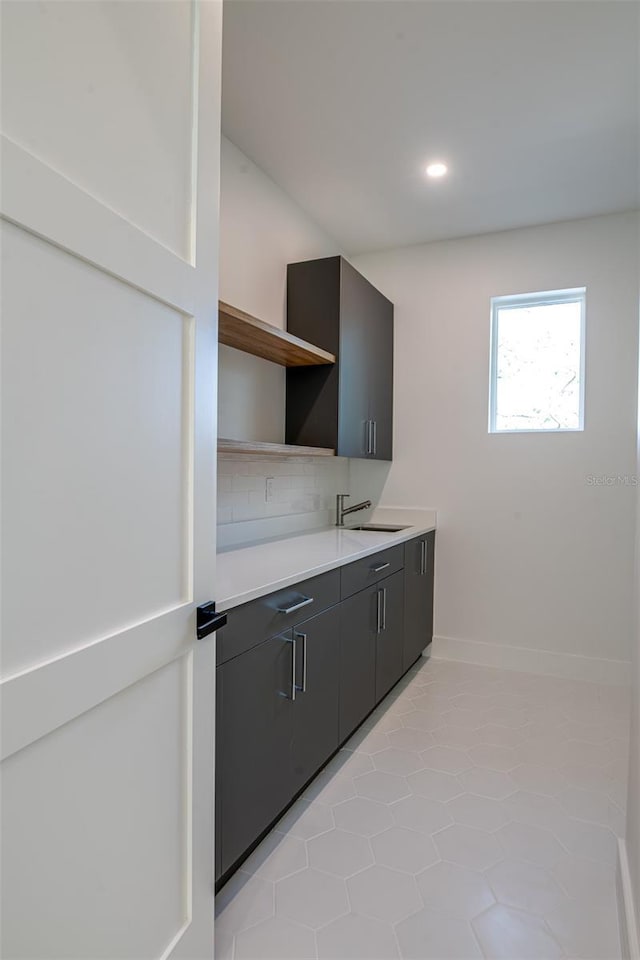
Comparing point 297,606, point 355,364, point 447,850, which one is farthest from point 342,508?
point 447,850

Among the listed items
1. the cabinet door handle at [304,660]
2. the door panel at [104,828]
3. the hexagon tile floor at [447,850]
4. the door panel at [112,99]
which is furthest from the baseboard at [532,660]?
the door panel at [112,99]

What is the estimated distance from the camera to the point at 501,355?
3615 mm

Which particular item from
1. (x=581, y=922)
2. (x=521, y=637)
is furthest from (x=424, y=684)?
(x=581, y=922)

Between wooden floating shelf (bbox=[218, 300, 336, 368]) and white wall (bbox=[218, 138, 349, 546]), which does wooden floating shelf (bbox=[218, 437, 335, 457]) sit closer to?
white wall (bbox=[218, 138, 349, 546])

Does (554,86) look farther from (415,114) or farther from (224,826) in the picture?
(224,826)

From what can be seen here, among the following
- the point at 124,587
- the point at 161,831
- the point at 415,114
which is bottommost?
the point at 161,831

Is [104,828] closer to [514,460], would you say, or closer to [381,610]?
[381,610]

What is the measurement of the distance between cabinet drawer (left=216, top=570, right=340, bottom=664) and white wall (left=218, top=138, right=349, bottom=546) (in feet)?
2.06

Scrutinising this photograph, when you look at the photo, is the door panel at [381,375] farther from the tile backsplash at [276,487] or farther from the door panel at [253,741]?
the door panel at [253,741]

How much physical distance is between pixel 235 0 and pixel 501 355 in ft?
8.13

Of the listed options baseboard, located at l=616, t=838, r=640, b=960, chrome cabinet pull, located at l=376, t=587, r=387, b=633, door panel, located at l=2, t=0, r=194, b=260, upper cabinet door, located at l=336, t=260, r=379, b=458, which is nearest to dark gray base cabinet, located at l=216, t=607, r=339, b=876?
chrome cabinet pull, located at l=376, t=587, r=387, b=633

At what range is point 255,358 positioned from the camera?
9.14ft

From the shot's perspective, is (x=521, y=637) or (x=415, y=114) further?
(x=521, y=637)

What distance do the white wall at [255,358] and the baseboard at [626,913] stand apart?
1.80 meters
